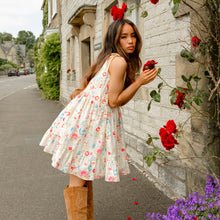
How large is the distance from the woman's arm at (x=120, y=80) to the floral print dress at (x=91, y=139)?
8 centimetres

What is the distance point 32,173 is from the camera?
4.55 meters

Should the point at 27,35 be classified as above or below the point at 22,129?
above

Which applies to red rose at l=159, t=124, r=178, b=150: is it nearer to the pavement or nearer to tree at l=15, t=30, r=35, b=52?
the pavement

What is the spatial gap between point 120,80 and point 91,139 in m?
0.51

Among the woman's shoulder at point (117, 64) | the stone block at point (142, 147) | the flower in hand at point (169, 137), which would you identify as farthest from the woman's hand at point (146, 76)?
the stone block at point (142, 147)

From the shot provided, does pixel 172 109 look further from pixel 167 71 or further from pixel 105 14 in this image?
pixel 105 14

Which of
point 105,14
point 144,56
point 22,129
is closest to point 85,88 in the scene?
point 144,56

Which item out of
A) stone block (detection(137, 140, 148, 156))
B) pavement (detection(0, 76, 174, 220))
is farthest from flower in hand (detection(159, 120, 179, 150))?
stone block (detection(137, 140, 148, 156))

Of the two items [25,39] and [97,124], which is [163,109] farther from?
[25,39]

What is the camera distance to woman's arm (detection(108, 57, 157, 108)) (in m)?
2.17

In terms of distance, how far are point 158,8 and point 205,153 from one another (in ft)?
6.78

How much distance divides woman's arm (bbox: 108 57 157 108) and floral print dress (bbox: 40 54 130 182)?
79 mm

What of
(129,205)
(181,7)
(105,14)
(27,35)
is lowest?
(129,205)

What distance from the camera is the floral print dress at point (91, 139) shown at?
7.45 ft
